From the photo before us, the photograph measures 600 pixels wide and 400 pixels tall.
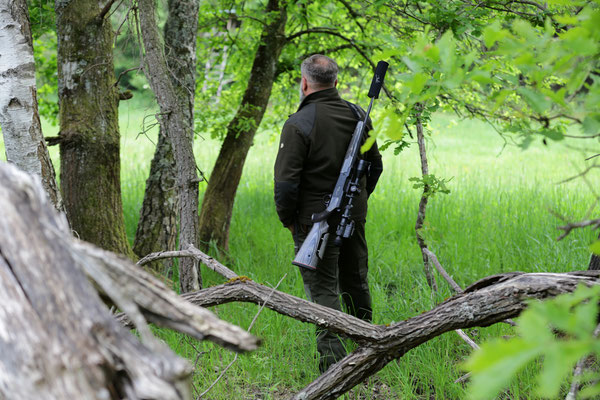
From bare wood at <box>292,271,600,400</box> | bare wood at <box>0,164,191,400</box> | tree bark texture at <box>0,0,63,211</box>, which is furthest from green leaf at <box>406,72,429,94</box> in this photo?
tree bark texture at <box>0,0,63,211</box>

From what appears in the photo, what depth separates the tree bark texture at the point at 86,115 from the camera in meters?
4.17

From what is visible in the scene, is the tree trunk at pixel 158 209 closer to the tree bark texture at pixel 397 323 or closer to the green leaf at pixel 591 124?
the tree bark texture at pixel 397 323

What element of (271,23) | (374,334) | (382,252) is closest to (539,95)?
Answer: (374,334)

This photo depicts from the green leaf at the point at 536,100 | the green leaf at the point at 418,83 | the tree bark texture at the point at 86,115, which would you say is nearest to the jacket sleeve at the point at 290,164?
the tree bark texture at the point at 86,115

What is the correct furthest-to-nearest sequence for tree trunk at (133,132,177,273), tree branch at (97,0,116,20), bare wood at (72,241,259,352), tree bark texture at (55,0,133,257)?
tree trunk at (133,132,177,273) → tree bark texture at (55,0,133,257) → tree branch at (97,0,116,20) → bare wood at (72,241,259,352)

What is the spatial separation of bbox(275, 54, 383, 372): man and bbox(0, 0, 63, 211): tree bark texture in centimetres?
150

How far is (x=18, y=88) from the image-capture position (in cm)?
284

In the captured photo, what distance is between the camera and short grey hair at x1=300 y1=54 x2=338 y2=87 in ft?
11.9

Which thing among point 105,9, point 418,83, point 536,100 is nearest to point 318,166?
point 105,9

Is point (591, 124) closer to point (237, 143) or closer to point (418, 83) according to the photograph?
point (418, 83)

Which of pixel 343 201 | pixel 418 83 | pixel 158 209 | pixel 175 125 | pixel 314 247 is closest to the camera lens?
pixel 418 83

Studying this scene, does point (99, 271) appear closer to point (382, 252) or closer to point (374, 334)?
point (374, 334)

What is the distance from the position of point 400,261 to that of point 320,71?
2244 mm

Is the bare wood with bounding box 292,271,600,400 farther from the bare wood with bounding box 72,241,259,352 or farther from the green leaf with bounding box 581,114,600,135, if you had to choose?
the bare wood with bounding box 72,241,259,352
